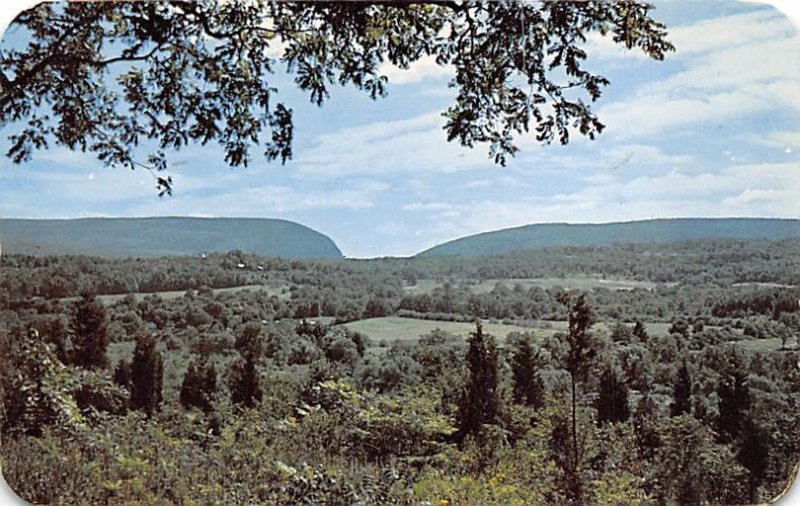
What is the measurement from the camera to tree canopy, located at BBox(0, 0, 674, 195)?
309 cm

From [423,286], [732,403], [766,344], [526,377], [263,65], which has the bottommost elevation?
[732,403]

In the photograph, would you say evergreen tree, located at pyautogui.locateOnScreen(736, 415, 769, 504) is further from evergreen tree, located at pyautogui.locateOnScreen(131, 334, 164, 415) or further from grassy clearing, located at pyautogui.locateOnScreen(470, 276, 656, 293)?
evergreen tree, located at pyautogui.locateOnScreen(131, 334, 164, 415)

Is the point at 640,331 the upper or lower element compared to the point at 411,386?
upper

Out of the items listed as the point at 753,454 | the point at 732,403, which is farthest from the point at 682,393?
the point at 753,454

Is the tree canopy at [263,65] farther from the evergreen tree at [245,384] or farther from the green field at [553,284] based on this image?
the evergreen tree at [245,384]

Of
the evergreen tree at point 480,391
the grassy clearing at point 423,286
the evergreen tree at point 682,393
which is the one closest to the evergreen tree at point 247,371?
the grassy clearing at point 423,286

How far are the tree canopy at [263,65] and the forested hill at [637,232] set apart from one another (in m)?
0.30

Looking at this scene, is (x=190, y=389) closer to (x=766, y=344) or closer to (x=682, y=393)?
(x=682, y=393)

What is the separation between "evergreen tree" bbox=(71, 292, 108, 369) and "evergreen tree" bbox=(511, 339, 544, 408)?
4.96ft

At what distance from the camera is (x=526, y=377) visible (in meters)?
3.14

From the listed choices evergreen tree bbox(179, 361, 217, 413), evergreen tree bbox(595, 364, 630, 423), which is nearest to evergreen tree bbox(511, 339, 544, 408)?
evergreen tree bbox(595, 364, 630, 423)

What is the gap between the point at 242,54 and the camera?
3119 mm

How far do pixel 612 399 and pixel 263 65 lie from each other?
5.82 ft

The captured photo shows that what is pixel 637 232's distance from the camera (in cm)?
319
